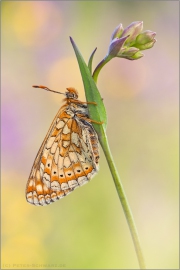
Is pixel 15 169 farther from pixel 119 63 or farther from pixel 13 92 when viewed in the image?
pixel 119 63

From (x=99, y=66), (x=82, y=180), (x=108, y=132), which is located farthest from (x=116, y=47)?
(x=108, y=132)

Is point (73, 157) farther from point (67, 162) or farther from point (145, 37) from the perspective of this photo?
point (145, 37)

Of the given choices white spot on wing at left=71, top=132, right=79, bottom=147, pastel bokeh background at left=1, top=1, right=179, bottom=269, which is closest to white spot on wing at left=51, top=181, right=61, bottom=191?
white spot on wing at left=71, top=132, right=79, bottom=147

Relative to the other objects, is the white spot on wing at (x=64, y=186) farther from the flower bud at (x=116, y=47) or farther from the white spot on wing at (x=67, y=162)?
the flower bud at (x=116, y=47)

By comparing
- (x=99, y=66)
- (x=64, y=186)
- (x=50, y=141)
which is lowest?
(x=64, y=186)

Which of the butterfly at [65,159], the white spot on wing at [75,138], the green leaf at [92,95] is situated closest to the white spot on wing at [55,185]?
the butterfly at [65,159]

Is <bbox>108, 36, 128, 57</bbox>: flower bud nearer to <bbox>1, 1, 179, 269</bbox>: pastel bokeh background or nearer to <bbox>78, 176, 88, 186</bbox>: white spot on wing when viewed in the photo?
<bbox>78, 176, 88, 186</bbox>: white spot on wing

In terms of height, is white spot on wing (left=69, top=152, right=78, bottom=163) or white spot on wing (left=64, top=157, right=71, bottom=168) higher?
white spot on wing (left=69, top=152, right=78, bottom=163)
